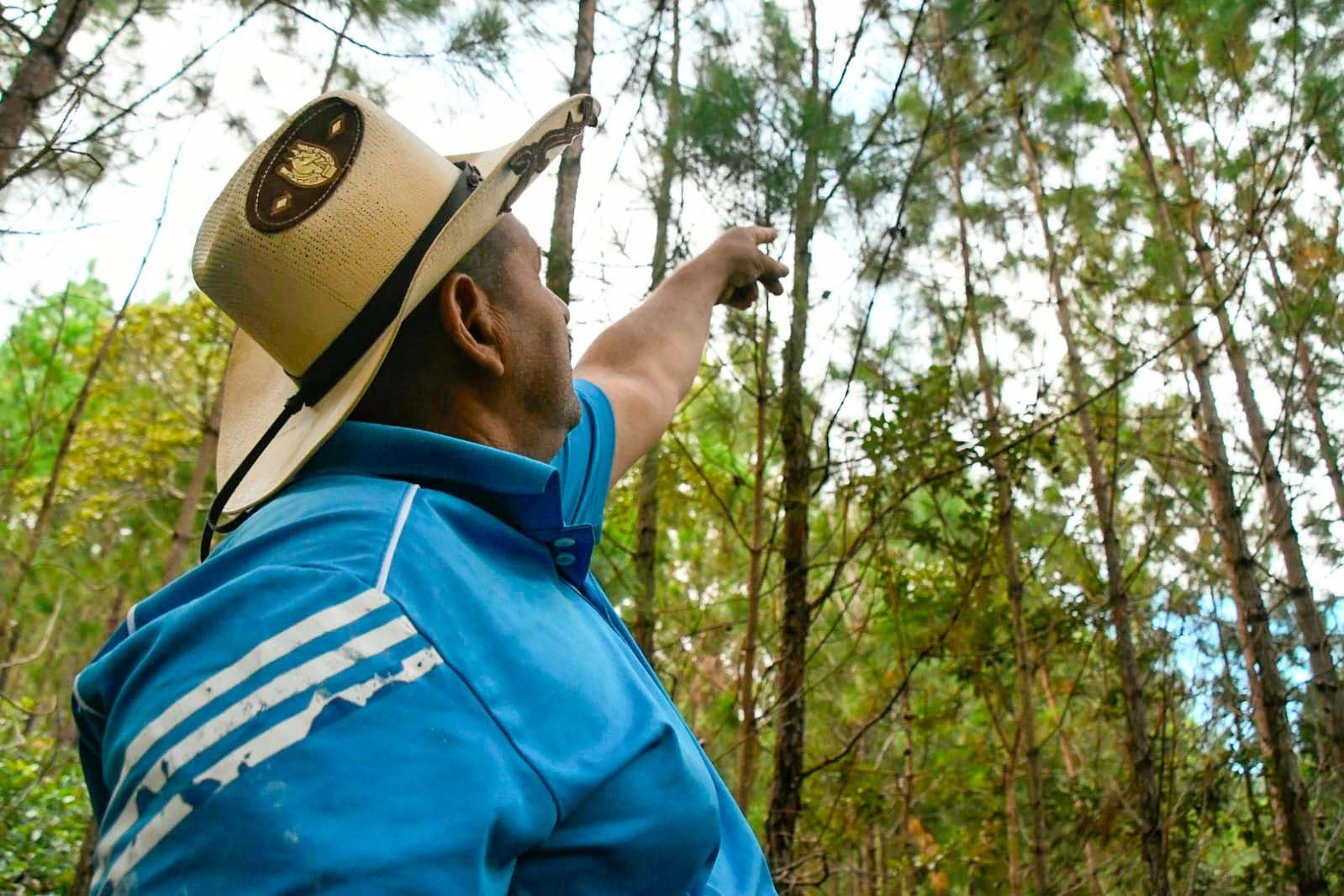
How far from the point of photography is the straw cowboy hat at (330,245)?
1.03 m

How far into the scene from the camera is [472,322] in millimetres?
1139

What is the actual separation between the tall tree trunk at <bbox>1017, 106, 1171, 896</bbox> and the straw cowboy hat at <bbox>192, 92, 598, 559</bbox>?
196 cm

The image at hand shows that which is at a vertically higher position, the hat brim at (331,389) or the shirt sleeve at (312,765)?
the hat brim at (331,389)

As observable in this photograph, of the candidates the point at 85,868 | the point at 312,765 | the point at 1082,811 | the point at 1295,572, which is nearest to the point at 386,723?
the point at 312,765

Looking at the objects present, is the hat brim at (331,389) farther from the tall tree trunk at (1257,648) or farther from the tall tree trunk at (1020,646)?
the tall tree trunk at (1257,648)

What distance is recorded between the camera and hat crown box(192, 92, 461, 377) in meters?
1.04

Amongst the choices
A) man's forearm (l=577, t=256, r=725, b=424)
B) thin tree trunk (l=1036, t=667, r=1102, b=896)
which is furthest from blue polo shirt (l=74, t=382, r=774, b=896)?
thin tree trunk (l=1036, t=667, r=1102, b=896)

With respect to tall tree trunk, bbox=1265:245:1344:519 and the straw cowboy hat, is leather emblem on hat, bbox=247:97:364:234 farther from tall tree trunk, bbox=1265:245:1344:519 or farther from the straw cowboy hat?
tall tree trunk, bbox=1265:245:1344:519

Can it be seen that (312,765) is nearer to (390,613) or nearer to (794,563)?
(390,613)

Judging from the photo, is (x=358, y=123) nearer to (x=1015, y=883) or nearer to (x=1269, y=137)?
(x=1015, y=883)

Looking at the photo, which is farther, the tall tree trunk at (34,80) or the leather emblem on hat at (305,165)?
the tall tree trunk at (34,80)

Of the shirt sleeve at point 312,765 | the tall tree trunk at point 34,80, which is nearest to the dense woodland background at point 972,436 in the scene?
the tall tree trunk at point 34,80

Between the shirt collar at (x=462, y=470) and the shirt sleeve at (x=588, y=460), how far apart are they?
351 millimetres

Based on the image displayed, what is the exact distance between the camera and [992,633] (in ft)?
15.9
